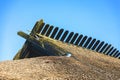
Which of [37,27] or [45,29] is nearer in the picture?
[37,27]

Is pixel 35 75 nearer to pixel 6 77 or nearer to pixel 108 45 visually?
pixel 6 77

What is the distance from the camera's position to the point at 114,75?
5.29 m

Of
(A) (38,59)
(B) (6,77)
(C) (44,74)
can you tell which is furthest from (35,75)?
(A) (38,59)

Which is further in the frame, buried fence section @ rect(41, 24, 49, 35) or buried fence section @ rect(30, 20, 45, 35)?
buried fence section @ rect(41, 24, 49, 35)

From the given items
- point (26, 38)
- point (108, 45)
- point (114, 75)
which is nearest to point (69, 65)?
point (114, 75)

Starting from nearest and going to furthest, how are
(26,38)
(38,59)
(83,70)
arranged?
(83,70), (38,59), (26,38)

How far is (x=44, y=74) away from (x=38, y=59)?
1248 millimetres

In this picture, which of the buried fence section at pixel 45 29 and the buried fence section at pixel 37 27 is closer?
the buried fence section at pixel 37 27

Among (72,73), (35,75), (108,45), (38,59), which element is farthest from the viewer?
(108,45)

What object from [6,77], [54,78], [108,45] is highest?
[108,45]

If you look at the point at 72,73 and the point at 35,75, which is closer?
the point at 35,75

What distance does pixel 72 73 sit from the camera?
15.8 ft

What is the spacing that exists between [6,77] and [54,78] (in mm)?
664

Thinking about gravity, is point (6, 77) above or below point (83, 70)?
below
